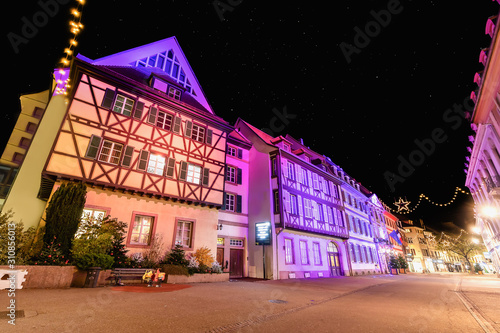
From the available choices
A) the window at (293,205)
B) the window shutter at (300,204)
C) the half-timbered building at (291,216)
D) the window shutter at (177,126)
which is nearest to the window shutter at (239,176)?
the half-timbered building at (291,216)

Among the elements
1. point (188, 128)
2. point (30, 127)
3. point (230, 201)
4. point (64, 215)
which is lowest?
point (64, 215)

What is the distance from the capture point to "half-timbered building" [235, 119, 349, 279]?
17672 millimetres

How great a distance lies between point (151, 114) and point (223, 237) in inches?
397

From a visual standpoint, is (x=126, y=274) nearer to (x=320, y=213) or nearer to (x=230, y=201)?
(x=230, y=201)

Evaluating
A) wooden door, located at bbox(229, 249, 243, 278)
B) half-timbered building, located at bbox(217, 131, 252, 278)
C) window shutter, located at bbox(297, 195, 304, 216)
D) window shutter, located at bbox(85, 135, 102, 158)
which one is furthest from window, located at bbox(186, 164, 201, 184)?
window shutter, located at bbox(297, 195, 304, 216)

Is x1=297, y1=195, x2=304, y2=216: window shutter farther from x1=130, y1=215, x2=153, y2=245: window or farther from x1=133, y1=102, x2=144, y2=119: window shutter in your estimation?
x1=133, y1=102, x2=144, y2=119: window shutter

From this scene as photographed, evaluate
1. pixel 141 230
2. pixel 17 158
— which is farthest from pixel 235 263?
pixel 17 158

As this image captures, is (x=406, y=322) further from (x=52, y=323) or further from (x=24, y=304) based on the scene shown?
(x=24, y=304)

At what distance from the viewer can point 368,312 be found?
6.42 m

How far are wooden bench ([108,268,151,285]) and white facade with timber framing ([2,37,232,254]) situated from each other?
200 centimetres

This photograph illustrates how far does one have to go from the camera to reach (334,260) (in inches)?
911

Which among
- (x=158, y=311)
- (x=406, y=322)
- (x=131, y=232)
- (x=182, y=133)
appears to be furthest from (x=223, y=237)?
(x=406, y=322)

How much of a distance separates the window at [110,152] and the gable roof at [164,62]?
615cm

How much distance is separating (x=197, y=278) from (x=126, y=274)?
3558mm
